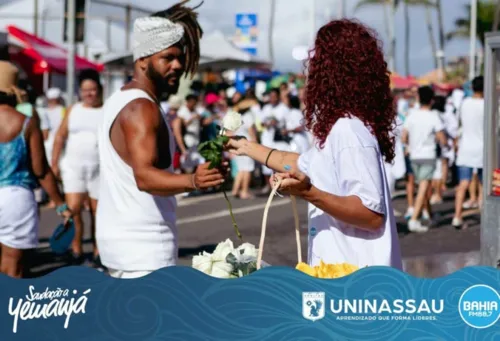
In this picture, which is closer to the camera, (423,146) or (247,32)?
(423,146)

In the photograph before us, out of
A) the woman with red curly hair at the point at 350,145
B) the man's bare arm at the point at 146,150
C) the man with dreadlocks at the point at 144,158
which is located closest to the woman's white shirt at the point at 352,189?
A: the woman with red curly hair at the point at 350,145

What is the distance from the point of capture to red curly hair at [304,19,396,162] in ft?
13.1

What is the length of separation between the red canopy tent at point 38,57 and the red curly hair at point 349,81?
21228 mm

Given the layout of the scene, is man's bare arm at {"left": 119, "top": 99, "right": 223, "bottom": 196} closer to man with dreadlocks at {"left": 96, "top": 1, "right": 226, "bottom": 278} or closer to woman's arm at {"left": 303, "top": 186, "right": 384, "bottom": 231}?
man with dreadlocks at {"left": 96, "top": 1, "right": 226, "bottom": 278}

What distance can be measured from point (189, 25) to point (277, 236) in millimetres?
9565

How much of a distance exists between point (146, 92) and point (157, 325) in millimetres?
1769

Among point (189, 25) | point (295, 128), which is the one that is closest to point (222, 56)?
point (295, 128)

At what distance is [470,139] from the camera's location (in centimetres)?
1502

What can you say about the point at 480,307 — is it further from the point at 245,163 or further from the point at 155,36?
the point at 245,163

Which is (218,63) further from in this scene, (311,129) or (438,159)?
(311,129)

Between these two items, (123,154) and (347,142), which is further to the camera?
(123,154)

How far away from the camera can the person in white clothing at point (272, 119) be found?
66.4 feet

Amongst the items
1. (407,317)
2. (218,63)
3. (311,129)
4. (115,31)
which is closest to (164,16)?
(311,129)

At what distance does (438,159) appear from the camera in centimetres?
1519
